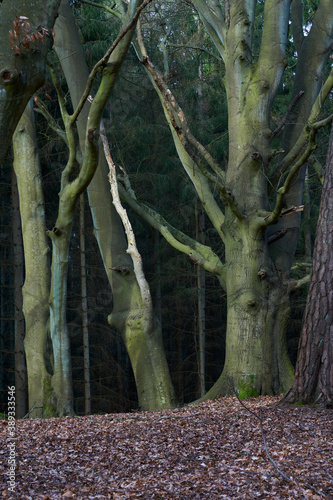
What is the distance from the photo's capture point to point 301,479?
2967 mm

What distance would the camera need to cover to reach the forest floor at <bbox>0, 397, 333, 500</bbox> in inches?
112

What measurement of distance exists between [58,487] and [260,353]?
483 cm

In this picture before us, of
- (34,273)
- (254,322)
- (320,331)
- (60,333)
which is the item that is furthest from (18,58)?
(34,273)

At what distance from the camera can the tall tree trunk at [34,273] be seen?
827 centimetres

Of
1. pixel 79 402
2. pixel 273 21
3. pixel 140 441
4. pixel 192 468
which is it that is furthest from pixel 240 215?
pixel 79 402

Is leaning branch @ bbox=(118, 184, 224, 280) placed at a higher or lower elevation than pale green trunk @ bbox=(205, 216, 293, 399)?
higher

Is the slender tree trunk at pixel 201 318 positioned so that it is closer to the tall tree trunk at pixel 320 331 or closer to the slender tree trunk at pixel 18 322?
the slender tree trunk at pixel 18 322

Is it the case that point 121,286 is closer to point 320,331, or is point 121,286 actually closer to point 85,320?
point 320,331

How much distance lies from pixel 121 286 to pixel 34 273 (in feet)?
5.35

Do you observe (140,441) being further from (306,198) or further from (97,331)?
(97,331)

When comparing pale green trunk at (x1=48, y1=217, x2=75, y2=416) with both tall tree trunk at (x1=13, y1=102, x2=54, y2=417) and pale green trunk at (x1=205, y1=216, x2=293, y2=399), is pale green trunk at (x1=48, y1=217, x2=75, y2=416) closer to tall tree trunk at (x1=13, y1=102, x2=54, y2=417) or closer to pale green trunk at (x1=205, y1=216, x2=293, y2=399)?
tall tree trunk at (x1=13, y1=102, x2=54, y2=417)

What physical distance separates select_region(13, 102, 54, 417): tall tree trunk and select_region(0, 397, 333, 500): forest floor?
10.6 feet

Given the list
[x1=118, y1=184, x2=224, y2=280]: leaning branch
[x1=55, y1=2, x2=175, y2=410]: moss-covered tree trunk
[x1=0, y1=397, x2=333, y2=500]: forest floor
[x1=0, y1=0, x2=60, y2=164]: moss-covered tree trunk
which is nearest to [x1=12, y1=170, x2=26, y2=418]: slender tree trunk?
[x1=55, y1=2, x2=175, y2=410]: moss-covered tree trunk

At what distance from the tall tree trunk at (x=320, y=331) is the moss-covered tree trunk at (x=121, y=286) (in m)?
3.05
